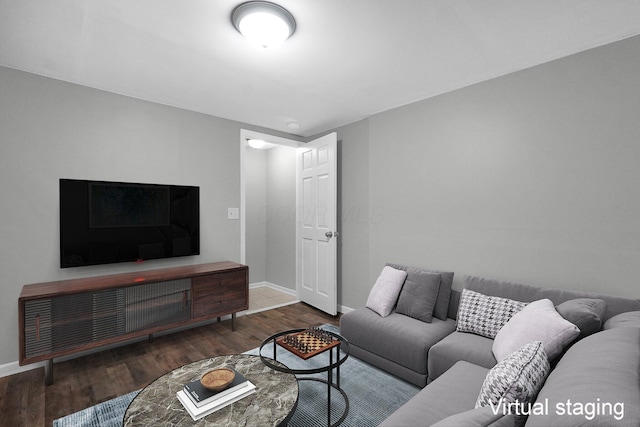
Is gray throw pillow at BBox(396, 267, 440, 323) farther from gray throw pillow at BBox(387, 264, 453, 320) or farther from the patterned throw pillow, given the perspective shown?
the patterned throw pillow

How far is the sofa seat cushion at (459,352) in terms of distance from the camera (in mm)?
1894

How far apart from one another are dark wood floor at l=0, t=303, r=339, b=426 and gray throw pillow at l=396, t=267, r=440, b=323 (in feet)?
4.10

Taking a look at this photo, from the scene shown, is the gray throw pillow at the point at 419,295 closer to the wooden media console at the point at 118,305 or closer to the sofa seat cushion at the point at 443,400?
the sofa seat cushion at the point at 443,400

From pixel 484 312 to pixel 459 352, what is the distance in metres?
0.42

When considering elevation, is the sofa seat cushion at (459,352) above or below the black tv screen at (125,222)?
below

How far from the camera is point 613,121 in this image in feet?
6.68

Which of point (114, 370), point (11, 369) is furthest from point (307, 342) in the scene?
point (11, 369)

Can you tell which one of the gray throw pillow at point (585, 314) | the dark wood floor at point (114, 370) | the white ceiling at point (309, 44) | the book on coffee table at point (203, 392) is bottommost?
the dark wood floor at point (114, 370)

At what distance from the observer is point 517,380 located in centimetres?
107

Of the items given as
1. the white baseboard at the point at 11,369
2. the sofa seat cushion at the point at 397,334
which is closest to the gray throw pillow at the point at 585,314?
the sofa seat cushion at the point at 397,334

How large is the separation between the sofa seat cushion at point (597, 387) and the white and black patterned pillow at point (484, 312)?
87cm

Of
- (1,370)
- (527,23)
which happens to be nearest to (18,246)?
(1,370)

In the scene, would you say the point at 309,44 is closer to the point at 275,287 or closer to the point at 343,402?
the point at 343,402

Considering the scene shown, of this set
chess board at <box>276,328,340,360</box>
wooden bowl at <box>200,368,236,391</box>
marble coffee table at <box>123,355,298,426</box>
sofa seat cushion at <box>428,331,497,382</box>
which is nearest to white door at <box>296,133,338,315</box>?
chess board at <box>276,328,340,360</box>
